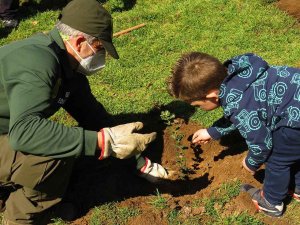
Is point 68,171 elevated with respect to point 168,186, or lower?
elevated

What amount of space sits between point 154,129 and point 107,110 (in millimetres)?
603

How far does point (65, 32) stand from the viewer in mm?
2969

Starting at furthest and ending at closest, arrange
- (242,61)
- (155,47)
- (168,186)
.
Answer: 1. (155,47)
2. (168,186)
3. (242,61)

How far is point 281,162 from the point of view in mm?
2986

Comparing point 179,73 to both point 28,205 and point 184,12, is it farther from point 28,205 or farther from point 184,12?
point 184,12

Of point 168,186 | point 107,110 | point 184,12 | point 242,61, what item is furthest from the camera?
point 184,12

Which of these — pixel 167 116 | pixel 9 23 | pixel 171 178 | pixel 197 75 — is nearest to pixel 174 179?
pixel 171 178

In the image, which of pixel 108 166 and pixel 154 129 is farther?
pixel 154 129

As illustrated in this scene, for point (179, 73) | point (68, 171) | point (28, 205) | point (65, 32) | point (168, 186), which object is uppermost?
point (65, 32)

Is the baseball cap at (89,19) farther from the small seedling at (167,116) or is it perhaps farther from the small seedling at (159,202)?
the small seedling at (159,202)

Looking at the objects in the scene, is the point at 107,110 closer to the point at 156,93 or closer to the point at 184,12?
the point at 156,93

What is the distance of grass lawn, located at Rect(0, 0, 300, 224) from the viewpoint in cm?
468

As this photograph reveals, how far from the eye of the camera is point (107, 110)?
4.46 m

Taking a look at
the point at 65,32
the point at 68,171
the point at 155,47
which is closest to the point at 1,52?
the point at 65,32
